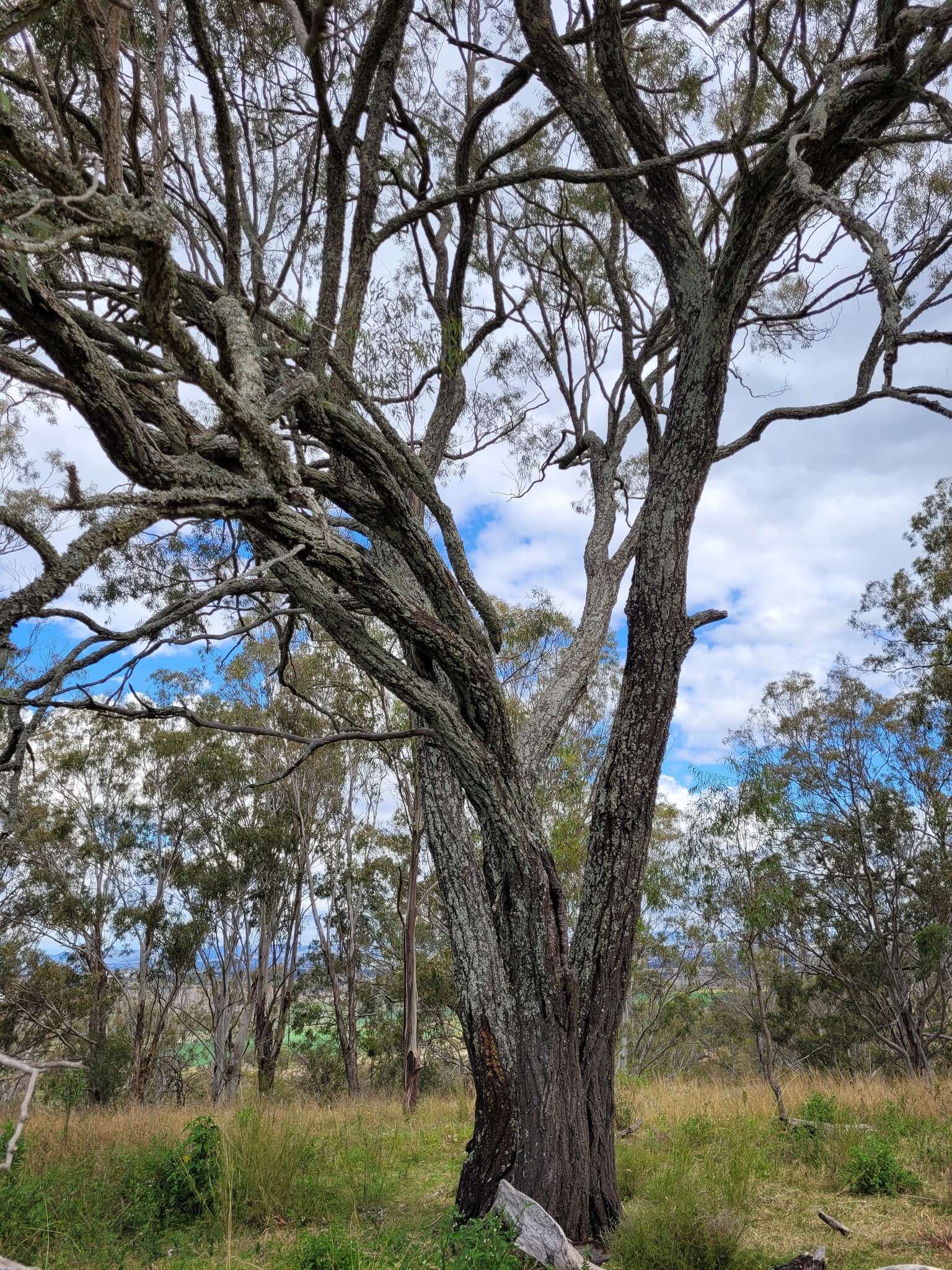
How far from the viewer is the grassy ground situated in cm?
356

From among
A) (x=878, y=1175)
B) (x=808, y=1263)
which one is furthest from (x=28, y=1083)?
(x=878, y=1175)

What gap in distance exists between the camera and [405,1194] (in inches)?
195

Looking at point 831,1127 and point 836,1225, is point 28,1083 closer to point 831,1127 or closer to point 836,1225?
point 836,1225

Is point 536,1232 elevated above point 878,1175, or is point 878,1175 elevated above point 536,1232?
point 878,1175

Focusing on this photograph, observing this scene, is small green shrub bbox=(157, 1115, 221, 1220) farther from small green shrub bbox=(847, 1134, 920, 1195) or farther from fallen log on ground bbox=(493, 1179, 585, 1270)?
small green shrub bbox=(847, 1134, 920, 1195)

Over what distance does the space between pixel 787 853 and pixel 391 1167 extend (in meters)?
10.6

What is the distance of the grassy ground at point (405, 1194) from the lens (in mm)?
3564

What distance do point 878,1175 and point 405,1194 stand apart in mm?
2691

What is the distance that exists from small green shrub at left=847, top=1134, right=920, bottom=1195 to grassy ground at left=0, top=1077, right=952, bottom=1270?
0.01 metres

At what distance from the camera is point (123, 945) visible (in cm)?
1441

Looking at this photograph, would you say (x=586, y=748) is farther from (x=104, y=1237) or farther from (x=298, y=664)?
(x=104, y=1237)

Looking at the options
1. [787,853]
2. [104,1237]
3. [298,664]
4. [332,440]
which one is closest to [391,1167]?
[104,1237]

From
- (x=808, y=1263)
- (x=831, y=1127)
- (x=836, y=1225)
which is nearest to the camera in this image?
(x=808, y=1263)

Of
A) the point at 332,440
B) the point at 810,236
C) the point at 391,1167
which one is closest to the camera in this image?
the point at 332,440
